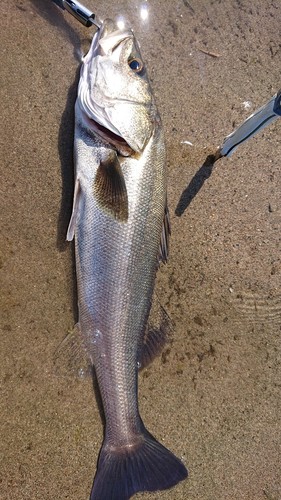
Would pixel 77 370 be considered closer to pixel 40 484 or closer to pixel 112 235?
pixel 40 484

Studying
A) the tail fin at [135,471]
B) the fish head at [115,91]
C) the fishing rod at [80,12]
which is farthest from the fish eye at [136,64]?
the tail fin at [135,471]

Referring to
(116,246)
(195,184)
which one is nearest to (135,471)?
(116,246)

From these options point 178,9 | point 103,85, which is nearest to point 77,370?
point 103,85

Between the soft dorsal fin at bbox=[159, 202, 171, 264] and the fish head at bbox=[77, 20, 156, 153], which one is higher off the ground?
the fish head at bbox=[77, 20, 156, 153]

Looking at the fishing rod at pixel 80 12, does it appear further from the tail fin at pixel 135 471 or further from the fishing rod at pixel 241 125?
the tail fin at pixel 135 471

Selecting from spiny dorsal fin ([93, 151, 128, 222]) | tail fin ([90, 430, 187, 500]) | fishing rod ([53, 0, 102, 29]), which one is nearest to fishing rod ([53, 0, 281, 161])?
fishing rod ([53, 0, 102, 29])

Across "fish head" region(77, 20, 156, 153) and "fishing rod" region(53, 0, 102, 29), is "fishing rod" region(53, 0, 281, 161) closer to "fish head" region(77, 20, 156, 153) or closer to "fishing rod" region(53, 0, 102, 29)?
"fishing rod" region(53, 0, 102, 29)
